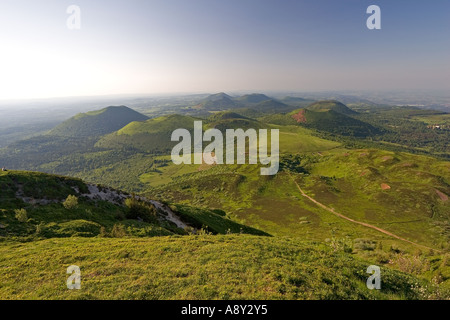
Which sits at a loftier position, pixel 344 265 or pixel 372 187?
pixel 344 265

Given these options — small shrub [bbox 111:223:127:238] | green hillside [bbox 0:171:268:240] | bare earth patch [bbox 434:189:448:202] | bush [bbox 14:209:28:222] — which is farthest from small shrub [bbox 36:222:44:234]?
bare earth patch [bbox 434:189:448:202]

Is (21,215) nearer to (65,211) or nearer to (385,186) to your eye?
(65,211)

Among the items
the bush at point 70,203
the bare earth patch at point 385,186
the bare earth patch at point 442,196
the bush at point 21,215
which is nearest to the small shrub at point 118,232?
the bush at point 70,203

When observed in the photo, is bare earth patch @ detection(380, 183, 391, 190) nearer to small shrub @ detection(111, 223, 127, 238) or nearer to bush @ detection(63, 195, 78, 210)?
small shrub @ detection(111, 223, 127, 238)

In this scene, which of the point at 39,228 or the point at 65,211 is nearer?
the point at 39,228

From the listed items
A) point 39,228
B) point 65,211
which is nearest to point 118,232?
point 39,228

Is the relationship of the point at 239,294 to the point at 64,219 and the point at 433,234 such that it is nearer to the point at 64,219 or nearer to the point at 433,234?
the point at 64,219

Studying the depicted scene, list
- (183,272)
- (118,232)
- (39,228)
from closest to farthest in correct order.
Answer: (183,272) → (39,228) → (118,232)
